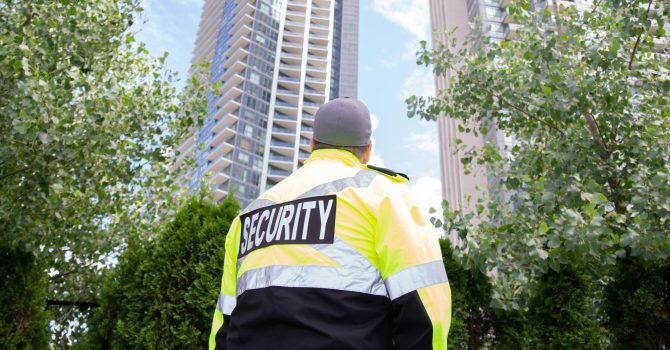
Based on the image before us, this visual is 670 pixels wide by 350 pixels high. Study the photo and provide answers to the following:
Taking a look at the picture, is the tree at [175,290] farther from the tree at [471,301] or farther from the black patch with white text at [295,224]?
the black patch with white text at [295,224]

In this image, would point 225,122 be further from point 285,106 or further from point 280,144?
point 285,106

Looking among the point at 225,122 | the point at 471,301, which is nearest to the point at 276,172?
the point at 225,122

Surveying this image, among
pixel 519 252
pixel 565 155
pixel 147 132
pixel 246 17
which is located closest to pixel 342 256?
pixel 519 252

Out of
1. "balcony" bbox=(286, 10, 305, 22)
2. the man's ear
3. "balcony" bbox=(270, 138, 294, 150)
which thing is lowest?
the man's ear

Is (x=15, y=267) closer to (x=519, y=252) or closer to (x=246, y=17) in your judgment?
(x=519, y=252)

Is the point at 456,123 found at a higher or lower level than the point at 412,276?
A: higher

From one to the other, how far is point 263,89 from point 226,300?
9171cm

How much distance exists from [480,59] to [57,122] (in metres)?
6.88

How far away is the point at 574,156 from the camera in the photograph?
6887 mm

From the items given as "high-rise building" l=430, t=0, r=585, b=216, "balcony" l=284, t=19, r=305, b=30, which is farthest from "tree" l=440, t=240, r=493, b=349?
"balcony" l=284, t=19, r=305, b=30

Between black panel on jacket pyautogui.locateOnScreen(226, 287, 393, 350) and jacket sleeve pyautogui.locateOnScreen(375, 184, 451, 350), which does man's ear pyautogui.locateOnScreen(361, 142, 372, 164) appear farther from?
black panel on jacket pyautogui.locateOnScreen(226, 287, 393, 350)

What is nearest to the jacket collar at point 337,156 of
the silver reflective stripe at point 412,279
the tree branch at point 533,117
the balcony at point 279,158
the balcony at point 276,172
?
the silver reflective stripe at point 412,279

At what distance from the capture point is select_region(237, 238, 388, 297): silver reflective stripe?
1.92 m

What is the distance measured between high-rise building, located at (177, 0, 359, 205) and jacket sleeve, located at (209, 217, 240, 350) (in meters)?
76.6
